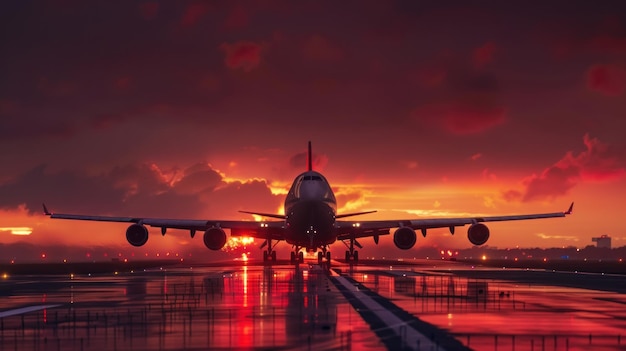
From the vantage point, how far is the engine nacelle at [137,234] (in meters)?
75.1

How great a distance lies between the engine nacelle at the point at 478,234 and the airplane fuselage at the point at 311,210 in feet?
39.4

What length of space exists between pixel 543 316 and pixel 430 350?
28.7ft

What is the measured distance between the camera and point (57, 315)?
85.7 feet

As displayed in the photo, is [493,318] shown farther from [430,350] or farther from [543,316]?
[430,350]

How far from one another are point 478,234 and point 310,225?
16.0 m

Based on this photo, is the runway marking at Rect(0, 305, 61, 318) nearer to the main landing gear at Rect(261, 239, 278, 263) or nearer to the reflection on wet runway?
the reflection on wet runway

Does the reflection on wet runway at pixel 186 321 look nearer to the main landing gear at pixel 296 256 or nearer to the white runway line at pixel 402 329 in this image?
the white runway line at pixel 402 329

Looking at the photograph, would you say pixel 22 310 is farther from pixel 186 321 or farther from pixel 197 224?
pixel 197 224

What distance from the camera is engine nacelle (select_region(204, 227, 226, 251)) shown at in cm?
7356

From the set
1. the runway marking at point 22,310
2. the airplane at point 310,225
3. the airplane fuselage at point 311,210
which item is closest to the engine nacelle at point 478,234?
the airplane at point 310,225

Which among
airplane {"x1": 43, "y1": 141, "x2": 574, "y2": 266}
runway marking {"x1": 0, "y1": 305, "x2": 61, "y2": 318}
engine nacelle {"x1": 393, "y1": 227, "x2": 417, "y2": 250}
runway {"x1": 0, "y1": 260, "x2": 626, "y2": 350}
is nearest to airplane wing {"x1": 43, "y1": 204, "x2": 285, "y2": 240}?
airplane {"x1": 43, "y1": 141, "x2": 574, "y2": 266}

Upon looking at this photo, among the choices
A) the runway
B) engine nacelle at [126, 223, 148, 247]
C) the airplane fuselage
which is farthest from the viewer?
engine nacelle at [126, 223, 148, 247]

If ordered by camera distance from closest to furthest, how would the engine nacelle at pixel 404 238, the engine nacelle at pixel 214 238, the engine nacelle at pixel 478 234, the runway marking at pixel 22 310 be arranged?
the runway marking at pixel 22 310
the engine nacelle at pixel 214 238
the engine nacelle at pixel 404 238
the engine nacelle at pixel 478 234

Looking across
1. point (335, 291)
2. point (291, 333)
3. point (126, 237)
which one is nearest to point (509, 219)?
point (126, 237)
